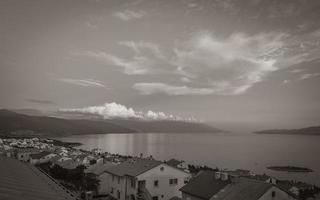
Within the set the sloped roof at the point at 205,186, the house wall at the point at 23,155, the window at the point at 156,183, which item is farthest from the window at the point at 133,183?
the house wall at the point at 23,155

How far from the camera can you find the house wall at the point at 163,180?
121 ft

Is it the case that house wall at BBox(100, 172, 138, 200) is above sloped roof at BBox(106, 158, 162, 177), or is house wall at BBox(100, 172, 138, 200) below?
below

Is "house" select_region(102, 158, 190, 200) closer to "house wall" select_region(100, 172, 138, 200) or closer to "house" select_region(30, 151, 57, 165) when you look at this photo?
"house wall" select_region(100, 172, 138, 200)

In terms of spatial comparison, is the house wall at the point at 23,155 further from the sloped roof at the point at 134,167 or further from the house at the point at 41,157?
the sloped roof at the point at 134,167

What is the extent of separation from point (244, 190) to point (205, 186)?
539cm

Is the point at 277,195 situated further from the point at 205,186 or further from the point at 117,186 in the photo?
the point at 117,186

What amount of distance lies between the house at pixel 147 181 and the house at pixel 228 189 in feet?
19.2

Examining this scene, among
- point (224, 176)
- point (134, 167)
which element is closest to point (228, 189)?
point (224, 176)

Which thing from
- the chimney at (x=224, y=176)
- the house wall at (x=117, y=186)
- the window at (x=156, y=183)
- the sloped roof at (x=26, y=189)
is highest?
the sloped roof at (x=26, y=189)

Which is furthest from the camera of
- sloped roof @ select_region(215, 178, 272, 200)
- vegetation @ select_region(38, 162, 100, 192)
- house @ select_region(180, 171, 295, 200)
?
vegetation @ select_region(38, 162, 100, 192)

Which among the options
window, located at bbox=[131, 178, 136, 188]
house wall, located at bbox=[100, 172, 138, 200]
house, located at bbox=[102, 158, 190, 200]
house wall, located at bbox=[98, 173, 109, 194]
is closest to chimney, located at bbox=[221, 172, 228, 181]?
house, located at bbox=[102, 158, 190, 200]

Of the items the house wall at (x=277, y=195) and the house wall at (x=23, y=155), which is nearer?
the house wall at (x=277, y=195)

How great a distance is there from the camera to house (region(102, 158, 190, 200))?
36.5m

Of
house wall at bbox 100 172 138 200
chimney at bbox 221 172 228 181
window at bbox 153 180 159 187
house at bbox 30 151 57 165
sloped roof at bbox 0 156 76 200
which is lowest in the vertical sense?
house at bbox 30 151 57 165
